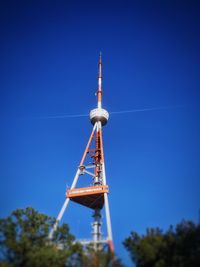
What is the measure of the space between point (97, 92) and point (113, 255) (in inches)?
1454

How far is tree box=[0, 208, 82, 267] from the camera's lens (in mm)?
32031

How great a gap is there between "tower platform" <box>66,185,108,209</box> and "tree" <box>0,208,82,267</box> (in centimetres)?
1176

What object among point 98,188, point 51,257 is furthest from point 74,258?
point 98,188

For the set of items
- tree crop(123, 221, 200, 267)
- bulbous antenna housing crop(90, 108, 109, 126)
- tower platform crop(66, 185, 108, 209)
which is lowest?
tree crop(123, 221, 200, 267)

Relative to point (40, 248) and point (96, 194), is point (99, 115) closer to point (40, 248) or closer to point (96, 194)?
point (96, 194)

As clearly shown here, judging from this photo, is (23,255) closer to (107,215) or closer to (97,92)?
(107,215)

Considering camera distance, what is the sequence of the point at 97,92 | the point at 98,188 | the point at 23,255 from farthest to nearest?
the point at 97,92, the point at 98,188, the point at 23,255

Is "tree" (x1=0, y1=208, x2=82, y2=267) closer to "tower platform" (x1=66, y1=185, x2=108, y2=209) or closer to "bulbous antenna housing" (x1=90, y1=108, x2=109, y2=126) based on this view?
"tower platform" (x1=66, y1=185, x2=108, y2=209)

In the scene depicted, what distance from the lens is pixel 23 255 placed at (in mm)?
32781

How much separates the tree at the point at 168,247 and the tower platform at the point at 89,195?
565 inches

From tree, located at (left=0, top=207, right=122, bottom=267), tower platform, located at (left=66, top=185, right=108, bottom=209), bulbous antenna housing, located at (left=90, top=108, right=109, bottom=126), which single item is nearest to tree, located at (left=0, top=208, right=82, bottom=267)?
tree, located at (left=0, top=207, right=122, bottom=267)

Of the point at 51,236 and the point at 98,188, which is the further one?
the point at 98,188

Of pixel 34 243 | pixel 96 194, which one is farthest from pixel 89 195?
pixel 34 243

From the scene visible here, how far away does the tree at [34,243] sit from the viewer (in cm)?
3203
